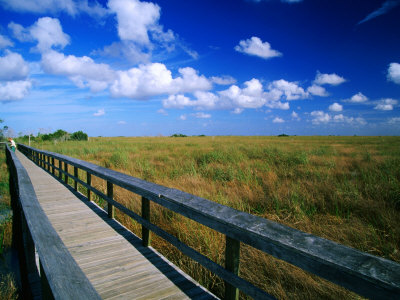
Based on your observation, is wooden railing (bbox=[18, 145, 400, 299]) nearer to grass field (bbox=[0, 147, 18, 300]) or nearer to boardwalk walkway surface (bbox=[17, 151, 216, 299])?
boardwalk walkway surface (bbox=[17, 151, 216, 299])

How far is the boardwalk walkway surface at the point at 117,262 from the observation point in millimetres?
2461

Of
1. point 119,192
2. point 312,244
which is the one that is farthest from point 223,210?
point 119,192

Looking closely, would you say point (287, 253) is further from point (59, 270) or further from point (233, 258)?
point (59, 270)

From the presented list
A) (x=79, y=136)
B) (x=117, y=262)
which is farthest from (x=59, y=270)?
(x=79, y=136)

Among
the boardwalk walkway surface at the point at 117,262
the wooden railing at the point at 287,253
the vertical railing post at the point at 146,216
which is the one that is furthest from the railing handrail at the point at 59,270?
the vertical railing post at the point at 146,216

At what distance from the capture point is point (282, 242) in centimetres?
149

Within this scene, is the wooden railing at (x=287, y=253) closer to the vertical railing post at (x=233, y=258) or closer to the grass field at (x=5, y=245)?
the vertical railing post at (x=233, y=258)

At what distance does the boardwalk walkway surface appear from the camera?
2461 mm

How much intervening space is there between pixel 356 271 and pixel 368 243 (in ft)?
11.3

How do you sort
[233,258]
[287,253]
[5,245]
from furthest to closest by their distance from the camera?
[5,245]
[233,258]
[287,253]

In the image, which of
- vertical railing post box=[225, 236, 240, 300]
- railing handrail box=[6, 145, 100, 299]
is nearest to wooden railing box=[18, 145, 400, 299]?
vertical railing post box=[225, 236, 240, 300]

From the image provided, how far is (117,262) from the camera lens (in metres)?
3.04

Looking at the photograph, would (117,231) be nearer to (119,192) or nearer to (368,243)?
(119,192)

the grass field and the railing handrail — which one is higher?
the railing handrail
